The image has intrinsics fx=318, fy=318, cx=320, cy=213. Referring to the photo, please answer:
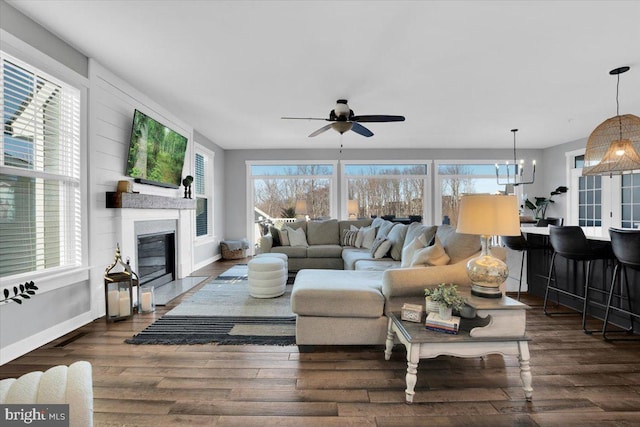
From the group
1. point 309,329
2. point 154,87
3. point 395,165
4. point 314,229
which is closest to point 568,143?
point 395,165

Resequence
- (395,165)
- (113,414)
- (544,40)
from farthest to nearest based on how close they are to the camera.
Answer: (395,165), (544,40), (113,414)

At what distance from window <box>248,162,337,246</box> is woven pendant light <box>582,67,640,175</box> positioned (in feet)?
16.5

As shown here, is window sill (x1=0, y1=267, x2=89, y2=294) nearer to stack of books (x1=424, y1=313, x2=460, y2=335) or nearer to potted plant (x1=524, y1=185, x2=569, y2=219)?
stack of books (x1=424, y1=313, x2=460, y2=335)

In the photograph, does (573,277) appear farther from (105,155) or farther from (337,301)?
(105,155)

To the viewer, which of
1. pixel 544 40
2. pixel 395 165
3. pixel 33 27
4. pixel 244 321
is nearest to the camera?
pixel 33 27

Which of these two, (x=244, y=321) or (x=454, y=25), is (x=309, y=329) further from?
(x=454, y=25)

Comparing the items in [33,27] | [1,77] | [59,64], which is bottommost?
[1,77]

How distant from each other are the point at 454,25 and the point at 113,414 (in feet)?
11.7

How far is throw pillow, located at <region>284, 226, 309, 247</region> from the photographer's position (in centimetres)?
542

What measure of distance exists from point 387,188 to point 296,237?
321 cm

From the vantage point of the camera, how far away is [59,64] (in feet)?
9.22

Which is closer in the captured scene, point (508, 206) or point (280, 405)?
point (280, 405)

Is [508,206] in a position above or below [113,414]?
above

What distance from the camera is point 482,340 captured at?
74.2 inches
